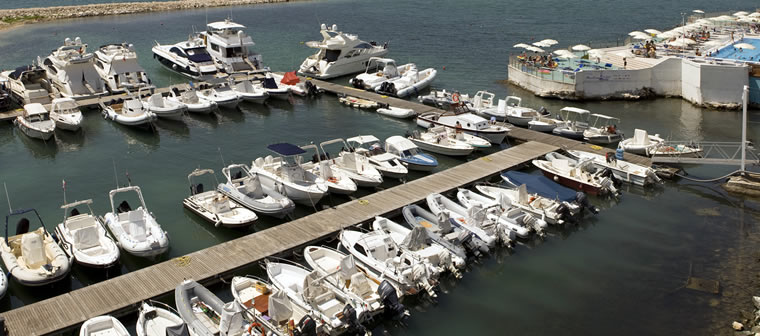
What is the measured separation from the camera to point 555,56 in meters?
57.1

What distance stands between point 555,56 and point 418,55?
16.8 meters

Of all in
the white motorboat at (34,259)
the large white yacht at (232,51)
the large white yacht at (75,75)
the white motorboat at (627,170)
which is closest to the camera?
the white motorboat at (34,259)

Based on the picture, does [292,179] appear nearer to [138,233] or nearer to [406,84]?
[138,233]

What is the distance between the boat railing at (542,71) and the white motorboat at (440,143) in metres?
16.3

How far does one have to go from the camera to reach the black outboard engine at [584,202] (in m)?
29.7

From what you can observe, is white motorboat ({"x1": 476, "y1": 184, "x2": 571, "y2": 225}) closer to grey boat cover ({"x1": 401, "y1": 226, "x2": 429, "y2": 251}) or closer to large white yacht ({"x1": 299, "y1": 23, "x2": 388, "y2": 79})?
grey boat cover ({"x1": 401, "y1": 226, "x2": 429, "y2": 251})

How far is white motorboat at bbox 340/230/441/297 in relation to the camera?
22922 mm

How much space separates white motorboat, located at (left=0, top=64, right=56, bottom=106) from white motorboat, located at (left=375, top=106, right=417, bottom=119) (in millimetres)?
26133

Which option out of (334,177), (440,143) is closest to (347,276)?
(334,177)

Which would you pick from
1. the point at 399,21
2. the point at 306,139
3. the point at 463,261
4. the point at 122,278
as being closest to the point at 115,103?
the point at 306,139

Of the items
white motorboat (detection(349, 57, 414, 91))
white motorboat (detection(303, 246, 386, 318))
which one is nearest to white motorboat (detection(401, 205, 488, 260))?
white motorboat (detection(303, 246, 386, 318))

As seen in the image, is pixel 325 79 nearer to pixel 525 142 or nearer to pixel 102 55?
pixel 102 55

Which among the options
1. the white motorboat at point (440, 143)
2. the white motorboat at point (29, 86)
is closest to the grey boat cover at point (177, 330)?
the white motorboat at point (440, 143)

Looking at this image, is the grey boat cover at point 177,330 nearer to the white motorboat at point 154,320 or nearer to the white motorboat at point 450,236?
the white motorboat at point 154,320
